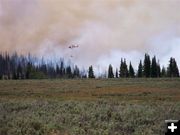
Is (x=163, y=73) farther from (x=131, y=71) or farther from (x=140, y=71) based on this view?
(x=131, y=71)

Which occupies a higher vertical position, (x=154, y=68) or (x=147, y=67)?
(x=147, y=67)

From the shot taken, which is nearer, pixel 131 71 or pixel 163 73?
pixel 163 73

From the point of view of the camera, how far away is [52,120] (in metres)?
20.5

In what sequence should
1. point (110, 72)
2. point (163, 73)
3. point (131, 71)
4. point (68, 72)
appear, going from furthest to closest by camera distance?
point (68, 72), point (110, 72), point (131, 71), point (163, 73)

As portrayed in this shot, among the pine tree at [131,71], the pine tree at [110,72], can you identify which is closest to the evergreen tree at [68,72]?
the pine tree at [110,72]

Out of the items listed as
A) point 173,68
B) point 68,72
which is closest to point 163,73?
point 173,68

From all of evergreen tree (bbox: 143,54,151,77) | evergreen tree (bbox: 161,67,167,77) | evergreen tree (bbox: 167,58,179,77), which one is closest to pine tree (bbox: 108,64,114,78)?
evergreen tree (bbox: 161,67,167,77)

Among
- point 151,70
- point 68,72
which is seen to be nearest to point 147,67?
point 151,70

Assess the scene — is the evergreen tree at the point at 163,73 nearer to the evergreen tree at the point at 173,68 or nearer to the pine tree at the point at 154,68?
the evergreen tree at the point at 173,68

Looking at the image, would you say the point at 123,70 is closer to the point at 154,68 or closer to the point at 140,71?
the point at 140,71

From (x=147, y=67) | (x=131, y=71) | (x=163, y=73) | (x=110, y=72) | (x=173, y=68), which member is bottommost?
(x=163, y=73)

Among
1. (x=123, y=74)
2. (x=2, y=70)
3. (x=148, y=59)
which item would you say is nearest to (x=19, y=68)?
(x=2, y=70)

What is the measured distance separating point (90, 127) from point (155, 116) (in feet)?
17.2

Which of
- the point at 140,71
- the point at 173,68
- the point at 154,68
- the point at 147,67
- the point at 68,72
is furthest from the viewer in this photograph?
the point at 68,72
